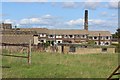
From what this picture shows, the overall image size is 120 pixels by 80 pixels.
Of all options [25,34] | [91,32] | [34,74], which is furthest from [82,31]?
[34,74]

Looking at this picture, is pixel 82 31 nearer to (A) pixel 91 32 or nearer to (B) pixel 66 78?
(A) pixel 91 32

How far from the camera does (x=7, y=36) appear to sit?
45.0 m

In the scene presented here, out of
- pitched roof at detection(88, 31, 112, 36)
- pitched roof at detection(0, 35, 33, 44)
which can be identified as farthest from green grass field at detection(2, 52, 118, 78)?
pitched roof at detection(88, 31, 112, 36)

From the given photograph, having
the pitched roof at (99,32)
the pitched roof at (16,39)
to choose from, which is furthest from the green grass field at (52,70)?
the pitched roof at (99,32)

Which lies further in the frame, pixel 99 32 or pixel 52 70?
pixel 99 32

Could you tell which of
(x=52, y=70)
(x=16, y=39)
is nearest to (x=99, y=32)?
(x=16, y=39)

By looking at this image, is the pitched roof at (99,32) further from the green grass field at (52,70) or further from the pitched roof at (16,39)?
the green grass field at (52,70)

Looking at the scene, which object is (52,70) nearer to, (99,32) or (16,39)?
(16,39)

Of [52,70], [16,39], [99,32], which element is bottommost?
[52,70]

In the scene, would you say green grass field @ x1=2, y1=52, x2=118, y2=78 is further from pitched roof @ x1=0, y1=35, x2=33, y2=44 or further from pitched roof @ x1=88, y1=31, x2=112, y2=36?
pitched roof @ x1=88, y1=31, x2=112, y2=36

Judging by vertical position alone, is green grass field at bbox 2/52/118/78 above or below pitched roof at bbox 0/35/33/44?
below

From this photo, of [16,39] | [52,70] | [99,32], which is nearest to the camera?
[52,70]

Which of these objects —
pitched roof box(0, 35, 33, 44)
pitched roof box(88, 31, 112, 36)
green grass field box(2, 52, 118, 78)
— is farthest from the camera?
pitched roof box(88, 31, 112, 36)

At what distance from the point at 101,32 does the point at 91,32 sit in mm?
2932
